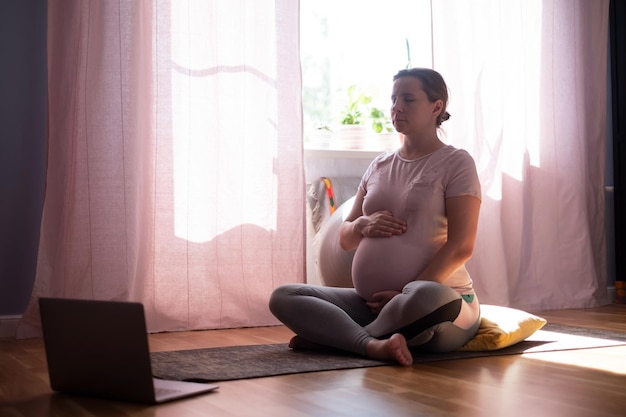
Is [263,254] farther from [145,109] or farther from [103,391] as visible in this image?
[103,391]

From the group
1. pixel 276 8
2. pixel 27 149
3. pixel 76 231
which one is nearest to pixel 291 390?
pixel 76 231

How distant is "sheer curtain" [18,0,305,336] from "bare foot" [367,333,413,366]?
1.19 m

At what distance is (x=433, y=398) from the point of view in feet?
5.79

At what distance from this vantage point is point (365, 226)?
2547mm

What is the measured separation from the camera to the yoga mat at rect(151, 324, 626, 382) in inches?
82.5

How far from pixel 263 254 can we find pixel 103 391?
173cm

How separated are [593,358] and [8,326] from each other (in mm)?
2038

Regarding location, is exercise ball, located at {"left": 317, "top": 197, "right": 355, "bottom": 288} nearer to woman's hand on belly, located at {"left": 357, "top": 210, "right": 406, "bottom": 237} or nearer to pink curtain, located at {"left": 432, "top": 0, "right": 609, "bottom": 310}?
woman's hand on belly, located at {"left": 357, "top": 210, "right": 406, "bottom": 237}

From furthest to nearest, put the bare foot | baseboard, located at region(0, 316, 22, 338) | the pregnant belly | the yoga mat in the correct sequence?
baseboard, located at region(0, 316, 22, 338) < the pregnant belly < the bare foot < the yoga mat

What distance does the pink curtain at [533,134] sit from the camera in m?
4.09

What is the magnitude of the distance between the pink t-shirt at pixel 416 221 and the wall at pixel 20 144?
135 cm

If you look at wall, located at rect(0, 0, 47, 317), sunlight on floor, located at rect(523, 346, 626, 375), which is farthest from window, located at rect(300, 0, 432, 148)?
sunlight on floor, located at rect(523, 346, 626, 375)

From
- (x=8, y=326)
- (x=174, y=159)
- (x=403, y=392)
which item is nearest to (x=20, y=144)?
(x=174, y=159)

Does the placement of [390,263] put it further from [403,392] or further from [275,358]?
[403,392]
